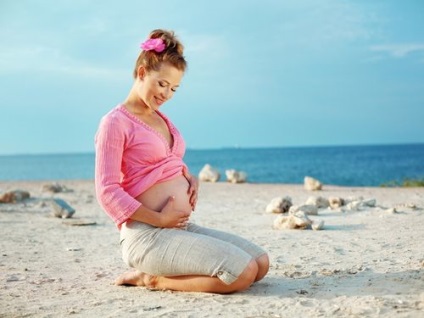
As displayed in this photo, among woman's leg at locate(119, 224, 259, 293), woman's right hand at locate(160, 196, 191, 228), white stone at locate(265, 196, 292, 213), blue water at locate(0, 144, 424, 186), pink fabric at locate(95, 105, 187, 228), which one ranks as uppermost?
pink fabric at locate(95, 105, 187, 228)

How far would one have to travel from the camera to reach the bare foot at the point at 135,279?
4242 millimetres

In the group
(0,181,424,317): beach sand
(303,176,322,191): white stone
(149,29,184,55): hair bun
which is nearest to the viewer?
(0,181,424,317): beach sand

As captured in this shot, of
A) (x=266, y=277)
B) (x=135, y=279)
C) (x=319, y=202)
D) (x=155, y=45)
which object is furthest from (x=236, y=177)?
(x=155, y=45)

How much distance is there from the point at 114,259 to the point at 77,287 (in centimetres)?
123

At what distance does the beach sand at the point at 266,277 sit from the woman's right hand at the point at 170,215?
0.51 metres

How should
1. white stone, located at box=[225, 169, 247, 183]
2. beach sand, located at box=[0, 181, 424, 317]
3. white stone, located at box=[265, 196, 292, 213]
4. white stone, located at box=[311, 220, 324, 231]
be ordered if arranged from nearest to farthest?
beach sand, located at box=[0, 181, 424, 317] < white stone, located at box=[311, 220, 324, 231] < white stone, located at box=[265, 196, 292, 213] < white stone, located at box=[225, 169, 247, 183]

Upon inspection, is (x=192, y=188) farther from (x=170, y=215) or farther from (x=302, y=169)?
(x=302, y=169)

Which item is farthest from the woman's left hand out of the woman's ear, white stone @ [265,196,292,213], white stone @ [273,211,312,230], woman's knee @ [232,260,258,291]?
white stone @ [265,196,292,213]

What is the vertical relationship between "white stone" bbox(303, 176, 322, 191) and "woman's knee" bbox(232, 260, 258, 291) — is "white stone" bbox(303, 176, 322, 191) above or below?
below

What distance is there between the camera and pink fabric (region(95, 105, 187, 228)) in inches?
157

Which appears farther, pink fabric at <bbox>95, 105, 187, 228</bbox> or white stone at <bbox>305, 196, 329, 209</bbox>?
white stone at <bbox>305, 196, 329, 209</bbox>

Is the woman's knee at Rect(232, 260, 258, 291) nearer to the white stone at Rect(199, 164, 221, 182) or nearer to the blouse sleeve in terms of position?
the blouse sleeve

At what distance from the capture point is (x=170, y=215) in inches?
161

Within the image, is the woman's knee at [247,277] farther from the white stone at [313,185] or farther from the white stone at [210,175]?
the white stone at [210,175]
